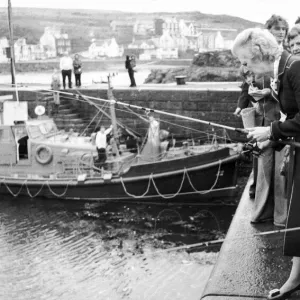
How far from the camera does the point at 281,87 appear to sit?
102 inches

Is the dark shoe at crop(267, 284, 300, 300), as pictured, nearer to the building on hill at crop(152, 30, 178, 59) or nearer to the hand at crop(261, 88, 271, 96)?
the hand at crop(261, 88, 271, 96)

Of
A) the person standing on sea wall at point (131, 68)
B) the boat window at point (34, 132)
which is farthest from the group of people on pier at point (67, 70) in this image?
the boat window at point (34, 132)

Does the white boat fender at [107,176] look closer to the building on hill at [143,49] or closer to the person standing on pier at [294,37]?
the person standing on pier at [294,37]

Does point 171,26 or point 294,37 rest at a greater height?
point 171,26

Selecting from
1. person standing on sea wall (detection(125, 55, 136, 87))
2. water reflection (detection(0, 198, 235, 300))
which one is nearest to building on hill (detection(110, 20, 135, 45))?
person standing on sea wall (detection(125, 55, 136, 87))

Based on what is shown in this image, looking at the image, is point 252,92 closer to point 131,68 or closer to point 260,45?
point 260,45

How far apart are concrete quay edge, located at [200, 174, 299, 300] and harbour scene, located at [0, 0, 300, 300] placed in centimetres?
1

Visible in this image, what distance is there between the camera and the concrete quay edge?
10.1ft

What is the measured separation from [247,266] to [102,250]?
305 inches

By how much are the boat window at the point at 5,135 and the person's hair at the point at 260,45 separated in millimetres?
13051

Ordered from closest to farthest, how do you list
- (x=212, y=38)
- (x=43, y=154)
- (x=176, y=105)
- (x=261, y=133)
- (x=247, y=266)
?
1. (x=261, y=133)
2. (x=247, y=266)
3. (x=43, y=154)
4. (x=176, y=105)
5. (x=212, y=38)

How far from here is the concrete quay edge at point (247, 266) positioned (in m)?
3.08

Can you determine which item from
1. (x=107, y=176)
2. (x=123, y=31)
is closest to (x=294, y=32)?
(x=107, y=176)

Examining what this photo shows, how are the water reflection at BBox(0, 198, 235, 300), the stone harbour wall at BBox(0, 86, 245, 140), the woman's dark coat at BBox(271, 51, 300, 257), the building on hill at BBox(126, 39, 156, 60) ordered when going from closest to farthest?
1. the woman's dark coat at BBox(271, 51, 300, 257)
2. the water reflection at BBox(0, 198, 235, 300)
3. the stone harbour wall at BBox(0, 86, 245, 140)
4. the building on hill at BBox(126, 39, 156, 60)
